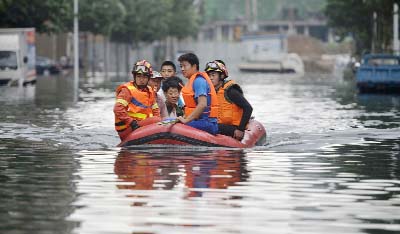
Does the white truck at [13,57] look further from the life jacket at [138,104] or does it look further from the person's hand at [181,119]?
the person's hand at [181,119]

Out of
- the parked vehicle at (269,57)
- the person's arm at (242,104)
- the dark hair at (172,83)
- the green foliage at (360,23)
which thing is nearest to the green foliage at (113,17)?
the parked vehicle at (269,57)

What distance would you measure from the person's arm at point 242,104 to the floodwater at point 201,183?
414 mm

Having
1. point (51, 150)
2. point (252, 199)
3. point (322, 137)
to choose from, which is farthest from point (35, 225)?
point (322, 137)

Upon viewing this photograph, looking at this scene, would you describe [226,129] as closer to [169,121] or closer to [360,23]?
[169,121]

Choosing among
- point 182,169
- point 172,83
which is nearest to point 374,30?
point 172,83

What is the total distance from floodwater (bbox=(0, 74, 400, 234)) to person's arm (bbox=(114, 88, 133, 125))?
55cm

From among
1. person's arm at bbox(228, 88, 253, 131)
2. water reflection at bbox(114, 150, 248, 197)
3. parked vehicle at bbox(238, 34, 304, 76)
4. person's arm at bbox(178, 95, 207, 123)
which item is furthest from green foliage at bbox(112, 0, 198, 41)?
Result: water reflection at bbox(114, 150, 248, 197)

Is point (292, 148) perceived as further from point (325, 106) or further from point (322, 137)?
point (325, 106)

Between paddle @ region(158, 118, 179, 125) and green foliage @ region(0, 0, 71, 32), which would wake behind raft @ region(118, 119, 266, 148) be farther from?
green foliage @ region(0, 0, 71, 32)

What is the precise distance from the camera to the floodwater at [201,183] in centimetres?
1234

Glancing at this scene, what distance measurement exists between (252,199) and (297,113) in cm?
2220

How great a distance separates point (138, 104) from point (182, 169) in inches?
174

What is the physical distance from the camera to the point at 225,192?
15.1 m

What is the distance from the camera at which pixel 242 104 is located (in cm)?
2186
